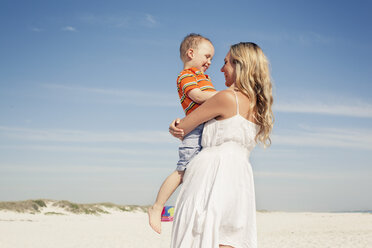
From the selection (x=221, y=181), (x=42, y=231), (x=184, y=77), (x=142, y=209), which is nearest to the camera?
(x=221, y=181)

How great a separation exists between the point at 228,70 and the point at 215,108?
0.33m

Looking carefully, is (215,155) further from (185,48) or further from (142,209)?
(142,209)

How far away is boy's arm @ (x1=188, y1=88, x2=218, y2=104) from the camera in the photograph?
9.67 feet

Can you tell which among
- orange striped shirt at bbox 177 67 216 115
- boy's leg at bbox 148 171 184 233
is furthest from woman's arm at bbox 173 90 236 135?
boy's leg at bbox 148 171 184 233

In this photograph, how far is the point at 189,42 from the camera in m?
3.35

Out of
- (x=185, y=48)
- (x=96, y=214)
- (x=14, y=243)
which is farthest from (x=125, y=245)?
(x=96, y=214)

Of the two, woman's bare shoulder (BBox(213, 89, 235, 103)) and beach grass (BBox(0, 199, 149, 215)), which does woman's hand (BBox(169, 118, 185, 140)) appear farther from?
beach grass (BBox(0, 199, 149, 215))

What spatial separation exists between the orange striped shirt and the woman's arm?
274 mm

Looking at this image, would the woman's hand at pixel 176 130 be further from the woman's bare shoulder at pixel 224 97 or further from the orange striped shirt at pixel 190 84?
the woman's bare shoulder at pixel 224 97

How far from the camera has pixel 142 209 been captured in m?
28.0

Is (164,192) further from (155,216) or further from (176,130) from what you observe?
(176,130)

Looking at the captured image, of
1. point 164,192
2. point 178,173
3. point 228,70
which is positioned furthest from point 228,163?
point 228,70

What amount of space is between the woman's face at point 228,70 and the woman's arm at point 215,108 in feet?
0.59

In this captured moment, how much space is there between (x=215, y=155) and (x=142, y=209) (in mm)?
25997
